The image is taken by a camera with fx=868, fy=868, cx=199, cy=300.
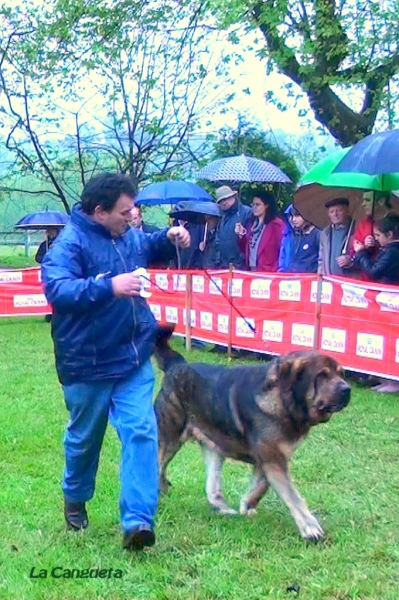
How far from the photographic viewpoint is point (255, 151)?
18641mm

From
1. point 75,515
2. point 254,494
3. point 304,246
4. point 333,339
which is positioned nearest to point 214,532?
Answer: point 254,494

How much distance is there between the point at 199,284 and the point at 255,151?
23.6ft

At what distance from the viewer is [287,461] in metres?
4.80

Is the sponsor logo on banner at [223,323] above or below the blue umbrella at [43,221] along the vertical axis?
below

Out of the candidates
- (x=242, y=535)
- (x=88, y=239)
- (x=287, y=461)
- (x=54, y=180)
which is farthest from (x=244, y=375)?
(x=54, y=180)

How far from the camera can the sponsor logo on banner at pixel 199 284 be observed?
1210cm

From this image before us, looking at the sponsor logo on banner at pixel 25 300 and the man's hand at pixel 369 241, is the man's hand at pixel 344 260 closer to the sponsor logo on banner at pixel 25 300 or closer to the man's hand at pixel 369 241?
the man's hand at pixel 369 241

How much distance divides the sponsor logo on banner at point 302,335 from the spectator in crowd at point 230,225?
71.6 inches

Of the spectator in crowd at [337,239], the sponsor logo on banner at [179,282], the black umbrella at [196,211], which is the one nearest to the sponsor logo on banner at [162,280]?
the sponsor logo on banner at [179,282]

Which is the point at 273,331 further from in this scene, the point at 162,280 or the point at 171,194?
the point at 171,194

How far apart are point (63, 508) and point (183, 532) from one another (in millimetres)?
870

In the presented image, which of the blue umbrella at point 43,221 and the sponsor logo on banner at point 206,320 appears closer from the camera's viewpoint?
the sponsor logo on banner at point 206,320

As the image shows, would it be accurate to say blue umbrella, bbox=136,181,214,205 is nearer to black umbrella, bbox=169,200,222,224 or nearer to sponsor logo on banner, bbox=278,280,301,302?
black umbrella, bbox=169,200,222,224

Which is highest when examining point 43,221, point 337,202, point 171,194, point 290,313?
point 337,202
